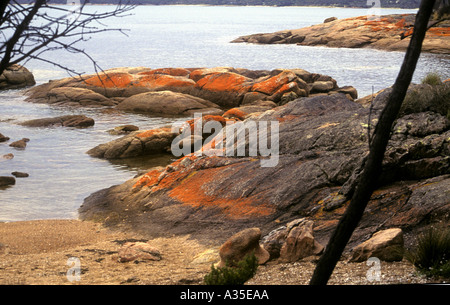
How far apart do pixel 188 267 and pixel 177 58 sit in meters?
60.8

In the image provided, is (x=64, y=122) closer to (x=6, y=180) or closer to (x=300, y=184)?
(x=6, y=180)

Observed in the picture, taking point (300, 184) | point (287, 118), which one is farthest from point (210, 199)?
point (287, 118)

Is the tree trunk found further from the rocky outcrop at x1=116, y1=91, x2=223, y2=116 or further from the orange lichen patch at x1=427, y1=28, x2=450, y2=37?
the orange lichen patch at x1=427, y1=28, x2=450, y2=37

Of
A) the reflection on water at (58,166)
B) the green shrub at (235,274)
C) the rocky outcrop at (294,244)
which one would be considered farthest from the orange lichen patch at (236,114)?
the green shrub at (235,274)

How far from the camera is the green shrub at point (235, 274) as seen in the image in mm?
7254

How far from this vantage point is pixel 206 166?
1379 cm

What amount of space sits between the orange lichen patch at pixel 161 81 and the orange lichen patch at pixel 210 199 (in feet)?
79.6

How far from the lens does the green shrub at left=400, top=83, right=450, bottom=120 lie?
11.7 metres

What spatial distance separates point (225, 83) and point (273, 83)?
406 cm

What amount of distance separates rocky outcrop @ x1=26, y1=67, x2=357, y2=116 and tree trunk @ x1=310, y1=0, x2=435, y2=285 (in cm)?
2627

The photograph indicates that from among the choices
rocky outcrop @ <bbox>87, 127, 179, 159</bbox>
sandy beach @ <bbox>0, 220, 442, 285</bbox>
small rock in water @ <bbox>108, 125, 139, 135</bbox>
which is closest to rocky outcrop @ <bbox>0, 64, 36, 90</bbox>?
small rock in water @ <bbox>108, 125, 139, 135</bbox>

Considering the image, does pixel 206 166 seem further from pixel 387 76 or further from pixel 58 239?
pixel 387 76

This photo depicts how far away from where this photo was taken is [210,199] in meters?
12.4
